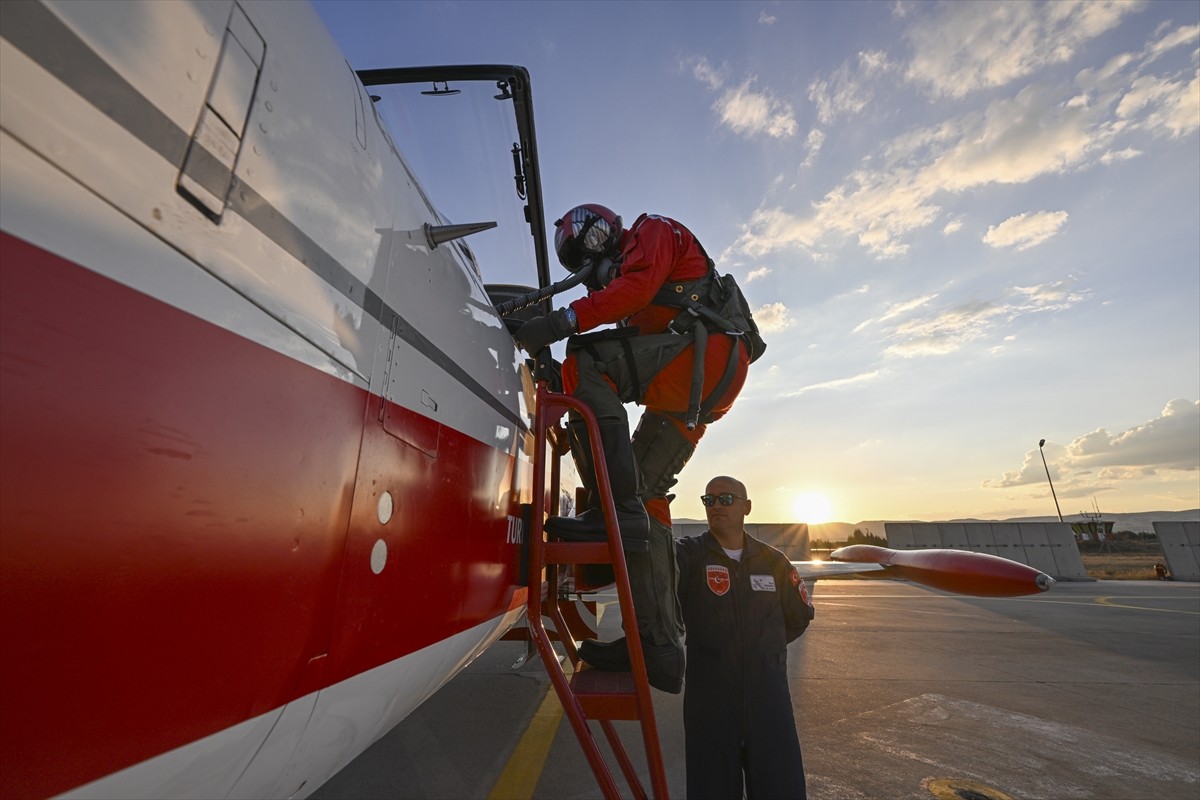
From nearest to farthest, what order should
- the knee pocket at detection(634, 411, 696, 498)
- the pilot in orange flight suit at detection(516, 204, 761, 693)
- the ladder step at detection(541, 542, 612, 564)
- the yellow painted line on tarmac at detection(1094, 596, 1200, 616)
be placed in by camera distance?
the ladder step at detection(541, 542, 612, 564) < the pilot in orange flight suit at detection(516, 204, 761, 693) < the knee pocket at detection(634, 411, 696, 498) < the yellow painted line on tarmac at detection(1094, 596, 1200, 616)

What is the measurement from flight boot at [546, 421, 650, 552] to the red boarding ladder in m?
0.07

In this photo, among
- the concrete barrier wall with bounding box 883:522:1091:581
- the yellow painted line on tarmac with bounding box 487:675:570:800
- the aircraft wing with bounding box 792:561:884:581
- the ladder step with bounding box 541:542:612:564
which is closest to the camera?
the ladder step with bounding box 541:542:612:564

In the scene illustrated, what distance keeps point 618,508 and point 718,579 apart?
0.90 m

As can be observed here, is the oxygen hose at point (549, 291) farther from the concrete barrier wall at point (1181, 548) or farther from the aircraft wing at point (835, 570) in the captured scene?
the concrete barrier wall at point (1181, 548)

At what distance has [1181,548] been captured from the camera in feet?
60.0

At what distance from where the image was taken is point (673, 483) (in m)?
Result: 2.53

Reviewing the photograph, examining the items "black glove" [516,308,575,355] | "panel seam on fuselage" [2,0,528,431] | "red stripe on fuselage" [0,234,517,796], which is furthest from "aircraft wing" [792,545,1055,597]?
"panel seam on fuselage" [2,0,528,431]

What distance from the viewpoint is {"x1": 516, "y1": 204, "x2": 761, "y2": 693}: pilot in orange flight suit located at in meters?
1.88

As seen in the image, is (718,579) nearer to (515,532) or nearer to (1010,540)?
(515,532)

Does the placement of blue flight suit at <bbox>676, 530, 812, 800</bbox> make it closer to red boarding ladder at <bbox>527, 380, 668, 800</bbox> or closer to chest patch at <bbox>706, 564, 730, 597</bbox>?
chest patch at <bbox>706, 564, 730, 597</bbox>

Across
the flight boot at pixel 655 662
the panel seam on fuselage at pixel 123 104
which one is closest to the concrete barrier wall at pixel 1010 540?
the flight boot at pixel 655 662

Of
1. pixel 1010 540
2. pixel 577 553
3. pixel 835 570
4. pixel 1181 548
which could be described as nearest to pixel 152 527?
pixel 577 553

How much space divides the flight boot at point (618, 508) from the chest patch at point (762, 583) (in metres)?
0.89

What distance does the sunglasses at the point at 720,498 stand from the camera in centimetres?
268
